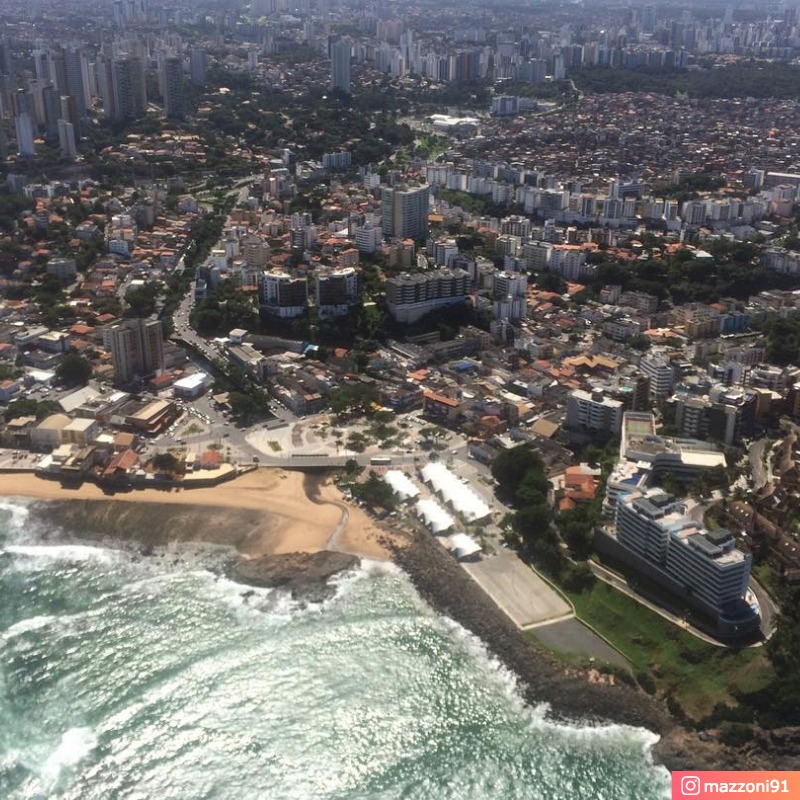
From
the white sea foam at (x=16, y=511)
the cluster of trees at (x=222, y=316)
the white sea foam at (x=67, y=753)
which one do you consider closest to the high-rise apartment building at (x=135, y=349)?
the cluster of trees at (x=222, y=316)

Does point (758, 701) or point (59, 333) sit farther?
point (59, 333)

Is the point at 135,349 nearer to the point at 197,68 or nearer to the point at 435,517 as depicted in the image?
the point at 435,517

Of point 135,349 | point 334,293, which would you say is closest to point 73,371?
point 135,349

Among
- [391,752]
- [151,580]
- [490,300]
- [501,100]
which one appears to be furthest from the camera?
[501,100]

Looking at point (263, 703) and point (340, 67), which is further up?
point (340, 67)

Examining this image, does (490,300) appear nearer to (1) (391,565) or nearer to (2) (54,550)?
(1) (391,565)

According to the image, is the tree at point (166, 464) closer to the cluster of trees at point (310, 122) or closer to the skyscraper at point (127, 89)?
the cluster of trees at point (310, 122)

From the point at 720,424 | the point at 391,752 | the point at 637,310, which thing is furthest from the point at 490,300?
the point at 391,752

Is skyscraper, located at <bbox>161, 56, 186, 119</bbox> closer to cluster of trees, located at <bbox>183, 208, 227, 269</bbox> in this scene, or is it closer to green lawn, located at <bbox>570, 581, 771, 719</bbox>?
cluster of trees, located at <bbox>183, 208, 227, 269</bbox>
